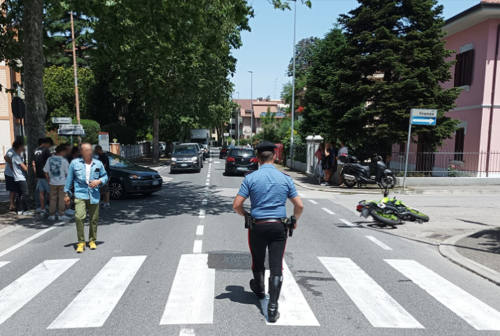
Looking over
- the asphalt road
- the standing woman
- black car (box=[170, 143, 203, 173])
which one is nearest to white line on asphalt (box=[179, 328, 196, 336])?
the asphalt road

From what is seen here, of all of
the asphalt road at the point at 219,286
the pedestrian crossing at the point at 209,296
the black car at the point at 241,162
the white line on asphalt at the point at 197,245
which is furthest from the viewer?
the black car at the point at 241,162

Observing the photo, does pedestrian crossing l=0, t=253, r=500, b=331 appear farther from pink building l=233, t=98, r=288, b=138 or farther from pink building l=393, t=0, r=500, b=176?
pink building l=233, t=98, r=288, b=138

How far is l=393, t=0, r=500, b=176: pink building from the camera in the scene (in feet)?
57.6

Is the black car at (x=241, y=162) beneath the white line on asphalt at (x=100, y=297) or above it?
above

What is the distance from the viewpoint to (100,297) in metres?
4.66

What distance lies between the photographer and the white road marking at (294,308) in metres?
4.04

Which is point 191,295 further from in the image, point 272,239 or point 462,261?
point 462,261

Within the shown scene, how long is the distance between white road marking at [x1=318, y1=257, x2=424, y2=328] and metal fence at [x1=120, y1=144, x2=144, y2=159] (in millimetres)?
31102

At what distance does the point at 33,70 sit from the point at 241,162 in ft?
41.7

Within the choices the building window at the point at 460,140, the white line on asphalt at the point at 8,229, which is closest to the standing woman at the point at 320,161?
the building window at the point at 460,140

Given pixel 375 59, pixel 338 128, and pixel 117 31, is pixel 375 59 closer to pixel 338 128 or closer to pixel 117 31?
pixel 338 128

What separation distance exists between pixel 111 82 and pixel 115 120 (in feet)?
20.2

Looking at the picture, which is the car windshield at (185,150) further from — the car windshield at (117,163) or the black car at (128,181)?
the black car at (128,181)

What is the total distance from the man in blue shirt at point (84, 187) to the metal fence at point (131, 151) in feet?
93.7
